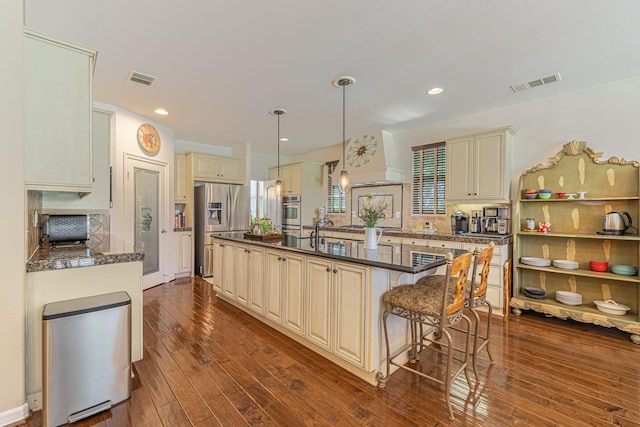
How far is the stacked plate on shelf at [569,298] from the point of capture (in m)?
3.29

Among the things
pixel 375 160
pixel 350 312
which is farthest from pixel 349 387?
pixel 375 160

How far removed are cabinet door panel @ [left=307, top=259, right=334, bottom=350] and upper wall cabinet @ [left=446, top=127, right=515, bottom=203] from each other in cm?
270

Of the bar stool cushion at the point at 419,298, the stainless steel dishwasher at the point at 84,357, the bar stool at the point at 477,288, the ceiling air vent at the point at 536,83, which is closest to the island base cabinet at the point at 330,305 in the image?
the bar stool cushion at the point at 419,298

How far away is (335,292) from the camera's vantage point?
231 cm

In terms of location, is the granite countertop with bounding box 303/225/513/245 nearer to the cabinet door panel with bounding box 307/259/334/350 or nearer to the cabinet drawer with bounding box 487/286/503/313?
the cabinet drawer with bounding box 487/286/503/313

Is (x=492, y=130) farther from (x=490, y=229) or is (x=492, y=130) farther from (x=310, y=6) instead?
(x=310, y=6)

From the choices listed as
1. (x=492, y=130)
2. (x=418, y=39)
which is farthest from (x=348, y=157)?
(x=418, y=39)

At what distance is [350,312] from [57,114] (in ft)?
7.96

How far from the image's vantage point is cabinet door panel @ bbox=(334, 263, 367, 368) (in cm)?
212

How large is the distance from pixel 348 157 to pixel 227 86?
9.11 feet

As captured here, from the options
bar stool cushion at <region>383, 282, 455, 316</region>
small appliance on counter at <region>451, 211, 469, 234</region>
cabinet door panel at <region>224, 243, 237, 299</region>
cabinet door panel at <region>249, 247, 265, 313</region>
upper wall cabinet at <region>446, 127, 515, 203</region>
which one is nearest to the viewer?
bar stool cushion at <region>383, 282, 455, 316</region>

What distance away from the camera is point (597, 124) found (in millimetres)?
3330

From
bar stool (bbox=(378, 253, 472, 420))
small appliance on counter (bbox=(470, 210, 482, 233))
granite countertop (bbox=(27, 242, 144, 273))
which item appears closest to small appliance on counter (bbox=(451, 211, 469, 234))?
small appliance on counter (bbox=(470, 210, 482, 233))

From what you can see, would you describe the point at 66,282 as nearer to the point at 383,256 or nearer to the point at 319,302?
the point at 319,302
